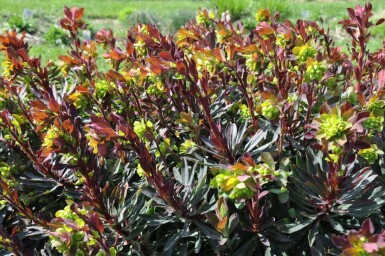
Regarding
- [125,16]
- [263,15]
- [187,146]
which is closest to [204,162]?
[187,146]

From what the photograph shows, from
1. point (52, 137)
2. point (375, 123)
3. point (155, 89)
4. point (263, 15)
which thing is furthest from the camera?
point (263, 15)

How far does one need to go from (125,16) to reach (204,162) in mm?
8288

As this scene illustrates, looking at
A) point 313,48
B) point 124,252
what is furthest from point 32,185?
point 313,48

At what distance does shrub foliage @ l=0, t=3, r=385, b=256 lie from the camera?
140 centimetres

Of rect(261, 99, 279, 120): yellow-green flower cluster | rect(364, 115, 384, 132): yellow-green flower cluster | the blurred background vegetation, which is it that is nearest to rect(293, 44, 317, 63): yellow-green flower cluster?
rect(261, 99, 279, 120): yellow-green flower cluster

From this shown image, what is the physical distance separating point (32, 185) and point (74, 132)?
529 millimetres

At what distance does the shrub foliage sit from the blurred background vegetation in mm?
5477

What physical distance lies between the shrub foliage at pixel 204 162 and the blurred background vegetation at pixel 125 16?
548cm

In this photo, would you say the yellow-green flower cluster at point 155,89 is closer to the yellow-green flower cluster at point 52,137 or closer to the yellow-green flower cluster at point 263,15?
the yellow-green flower cluster at point 52,137

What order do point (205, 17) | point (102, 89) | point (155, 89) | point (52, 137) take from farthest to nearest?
point (205, 17), point (102, 89), point (155, 89), point (52, 137)

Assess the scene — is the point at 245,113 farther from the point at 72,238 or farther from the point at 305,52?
the point at 72,238

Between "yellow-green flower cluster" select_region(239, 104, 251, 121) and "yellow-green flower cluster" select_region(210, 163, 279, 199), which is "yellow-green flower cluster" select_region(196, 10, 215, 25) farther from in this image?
"yellow-green flower cluster" select_region(210, 163, 279, 199)

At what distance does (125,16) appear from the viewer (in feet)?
31.0

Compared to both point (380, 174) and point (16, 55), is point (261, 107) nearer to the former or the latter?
point (380, 174)
